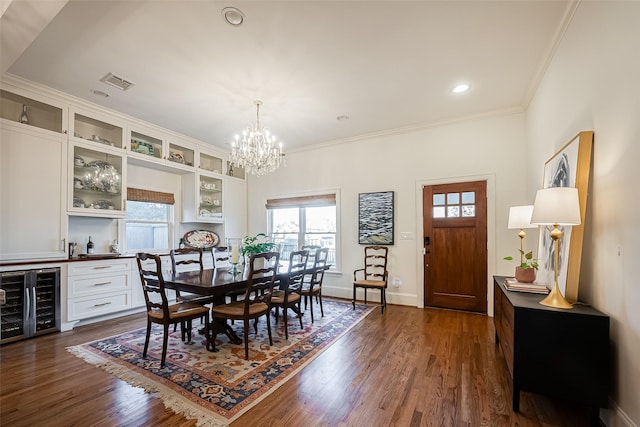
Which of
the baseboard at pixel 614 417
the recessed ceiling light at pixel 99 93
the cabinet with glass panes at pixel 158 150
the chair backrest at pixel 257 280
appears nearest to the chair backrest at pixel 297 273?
the chair backrest at pixel 257 280

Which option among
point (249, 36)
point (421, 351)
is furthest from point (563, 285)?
point (249, 36)

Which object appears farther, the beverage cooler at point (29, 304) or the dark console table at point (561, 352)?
the beverage cooler at point (29, 304)

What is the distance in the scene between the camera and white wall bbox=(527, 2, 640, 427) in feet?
4.91

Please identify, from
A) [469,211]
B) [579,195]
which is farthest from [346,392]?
[469,211]

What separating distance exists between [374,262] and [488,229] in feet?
6.02

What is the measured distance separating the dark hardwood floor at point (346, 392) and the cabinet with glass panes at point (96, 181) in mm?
1668

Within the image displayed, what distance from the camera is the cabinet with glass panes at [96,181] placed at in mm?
3701

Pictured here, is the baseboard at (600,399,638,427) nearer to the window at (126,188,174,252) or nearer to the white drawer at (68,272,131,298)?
the white drawer at (68,272,131,298)

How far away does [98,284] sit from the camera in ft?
12.1

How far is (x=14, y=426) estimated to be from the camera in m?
1.74

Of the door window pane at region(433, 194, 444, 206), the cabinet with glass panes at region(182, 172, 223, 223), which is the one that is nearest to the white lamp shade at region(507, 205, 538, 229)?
the door window pane at region(433, 194, 444, 206)

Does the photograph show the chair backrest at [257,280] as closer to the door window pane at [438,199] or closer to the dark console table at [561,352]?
the dark console table at [561,352]

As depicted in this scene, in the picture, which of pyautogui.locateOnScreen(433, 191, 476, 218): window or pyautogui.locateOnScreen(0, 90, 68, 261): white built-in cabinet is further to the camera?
pyautogui.locateOnScreen(433, 191, 476, 218): window

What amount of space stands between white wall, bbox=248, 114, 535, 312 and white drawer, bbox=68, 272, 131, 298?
313cm
